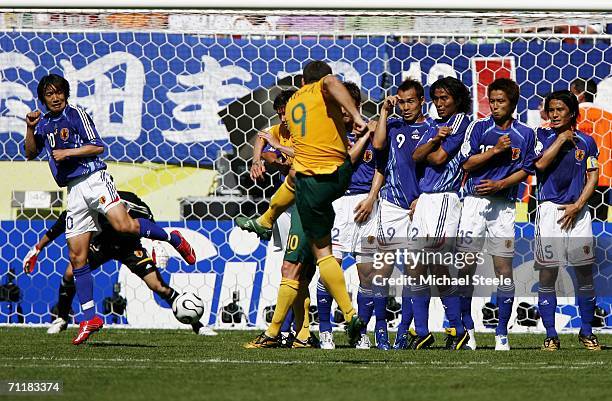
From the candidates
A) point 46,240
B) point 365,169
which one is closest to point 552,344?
point 365,169

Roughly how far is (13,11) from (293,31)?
2538mm

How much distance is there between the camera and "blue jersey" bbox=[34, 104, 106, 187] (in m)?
8.94

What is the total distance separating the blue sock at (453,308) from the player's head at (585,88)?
8.92 ft

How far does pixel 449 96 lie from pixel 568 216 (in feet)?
4.27

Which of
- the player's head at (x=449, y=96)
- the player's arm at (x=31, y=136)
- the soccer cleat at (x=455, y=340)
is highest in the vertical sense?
the player's head at (x=449, y=96)

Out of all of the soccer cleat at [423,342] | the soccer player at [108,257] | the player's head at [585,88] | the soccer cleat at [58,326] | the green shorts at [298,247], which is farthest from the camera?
the player's head at [585,88]

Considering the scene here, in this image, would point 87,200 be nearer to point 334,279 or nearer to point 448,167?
point 334,279

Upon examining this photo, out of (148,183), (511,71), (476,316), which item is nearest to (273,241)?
(148,183)

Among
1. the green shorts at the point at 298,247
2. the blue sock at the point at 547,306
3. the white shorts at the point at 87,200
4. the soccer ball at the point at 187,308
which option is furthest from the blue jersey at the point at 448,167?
the white shorts at the point at 87,200

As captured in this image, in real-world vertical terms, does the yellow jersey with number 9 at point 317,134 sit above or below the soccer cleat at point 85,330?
above

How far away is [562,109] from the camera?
8828mm

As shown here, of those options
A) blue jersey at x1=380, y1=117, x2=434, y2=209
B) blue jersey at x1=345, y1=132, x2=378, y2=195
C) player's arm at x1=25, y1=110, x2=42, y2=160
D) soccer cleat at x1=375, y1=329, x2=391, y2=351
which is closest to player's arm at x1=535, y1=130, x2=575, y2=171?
blue jersey at x1=380, y1=117, x2=434, y2=209

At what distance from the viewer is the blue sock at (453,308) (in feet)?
29.2

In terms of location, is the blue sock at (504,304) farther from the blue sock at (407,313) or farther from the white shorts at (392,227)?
the white shorts at (392,227)
